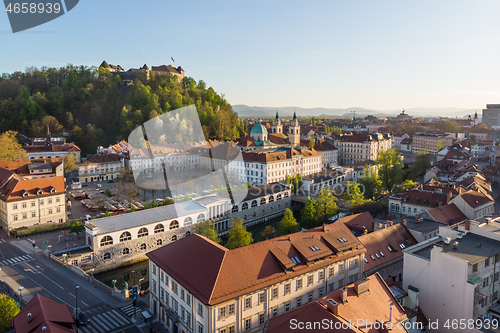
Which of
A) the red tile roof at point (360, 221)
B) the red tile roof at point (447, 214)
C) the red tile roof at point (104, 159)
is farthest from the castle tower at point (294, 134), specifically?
the red tile roof at point (360, 221)

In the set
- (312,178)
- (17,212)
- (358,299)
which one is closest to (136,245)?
(17,212)

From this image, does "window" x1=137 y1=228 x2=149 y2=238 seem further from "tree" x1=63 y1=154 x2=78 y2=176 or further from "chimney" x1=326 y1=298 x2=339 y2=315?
"tree" x1=63 y1=154 x2=78 y2=176

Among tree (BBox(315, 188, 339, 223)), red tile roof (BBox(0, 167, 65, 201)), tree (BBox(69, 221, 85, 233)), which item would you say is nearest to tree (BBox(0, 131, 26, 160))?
red tile roof (BBox(0, 167, 65, 201))

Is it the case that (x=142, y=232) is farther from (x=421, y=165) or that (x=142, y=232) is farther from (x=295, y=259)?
(x=421, y=165)

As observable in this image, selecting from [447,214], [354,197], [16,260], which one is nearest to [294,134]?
[354,197]

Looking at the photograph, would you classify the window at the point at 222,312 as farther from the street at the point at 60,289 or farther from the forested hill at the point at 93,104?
the forested hill at the point at 93,104
